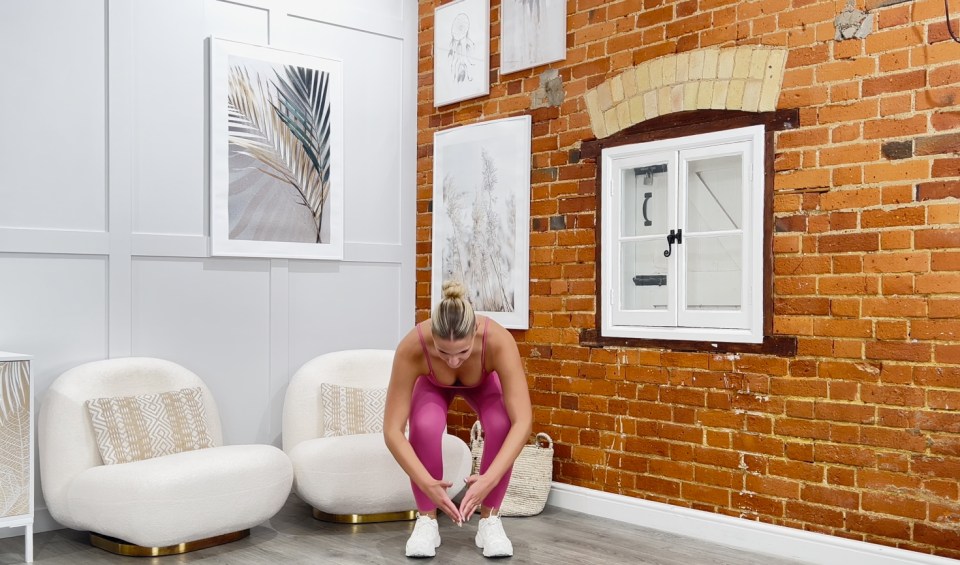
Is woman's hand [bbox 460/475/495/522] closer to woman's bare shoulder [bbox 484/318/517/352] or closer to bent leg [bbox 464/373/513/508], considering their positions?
bent leg [bbox 464/373/513/508]

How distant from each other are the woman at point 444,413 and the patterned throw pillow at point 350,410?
0.84 meters

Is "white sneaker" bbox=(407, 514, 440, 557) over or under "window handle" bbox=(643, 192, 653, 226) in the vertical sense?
under

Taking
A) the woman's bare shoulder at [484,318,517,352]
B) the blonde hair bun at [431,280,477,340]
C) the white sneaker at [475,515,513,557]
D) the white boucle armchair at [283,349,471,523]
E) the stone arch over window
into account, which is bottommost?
the white sneaker at [475,515,513,557]

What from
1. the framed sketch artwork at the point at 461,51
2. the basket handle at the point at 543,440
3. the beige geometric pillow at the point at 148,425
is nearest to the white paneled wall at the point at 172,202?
the framed sketch artwork at the point at 461,51

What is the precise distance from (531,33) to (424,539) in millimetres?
2738

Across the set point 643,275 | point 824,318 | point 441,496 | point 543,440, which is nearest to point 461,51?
point 643,275

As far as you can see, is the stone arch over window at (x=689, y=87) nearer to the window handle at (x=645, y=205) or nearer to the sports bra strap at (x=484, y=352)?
the window handle at (x=645, y=205)

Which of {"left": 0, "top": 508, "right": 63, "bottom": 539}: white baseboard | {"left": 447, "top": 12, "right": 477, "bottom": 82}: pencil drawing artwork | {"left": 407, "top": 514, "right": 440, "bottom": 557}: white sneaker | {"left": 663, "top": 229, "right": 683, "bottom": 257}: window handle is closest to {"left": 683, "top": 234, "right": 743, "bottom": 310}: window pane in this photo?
{"left": 663, "top": 229, "right": 683, "bottom": 257}: window handle

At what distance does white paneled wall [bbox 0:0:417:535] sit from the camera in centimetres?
424

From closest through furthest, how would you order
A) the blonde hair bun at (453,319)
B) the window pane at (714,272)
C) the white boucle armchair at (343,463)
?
A: 1. the blonde hair bun at (453,319)
2. the window pane at (714,272)
3. the white boucle armchair at (343,463)

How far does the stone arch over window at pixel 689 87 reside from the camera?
393 cm

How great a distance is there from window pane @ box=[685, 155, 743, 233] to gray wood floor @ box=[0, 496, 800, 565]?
4.67ft

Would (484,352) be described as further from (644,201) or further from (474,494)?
(644,201)

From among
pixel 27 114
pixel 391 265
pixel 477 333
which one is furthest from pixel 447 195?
pixel 27 114
